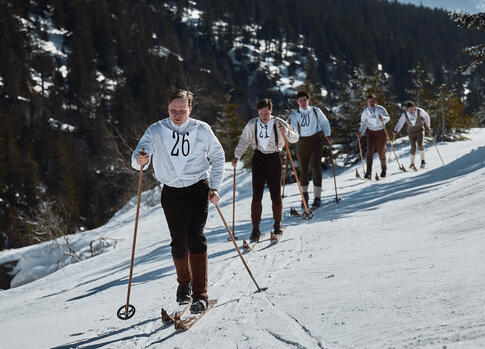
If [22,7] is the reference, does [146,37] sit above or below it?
below

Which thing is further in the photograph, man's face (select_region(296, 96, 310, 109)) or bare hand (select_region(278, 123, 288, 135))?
man's face (select_region(296, 96, 310, 109))

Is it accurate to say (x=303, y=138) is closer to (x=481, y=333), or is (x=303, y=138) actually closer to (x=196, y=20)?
(x=481, y=333)

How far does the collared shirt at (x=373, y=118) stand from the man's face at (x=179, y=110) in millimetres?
8477

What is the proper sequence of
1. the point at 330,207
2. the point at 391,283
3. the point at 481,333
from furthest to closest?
the point at 330,207 → the point at 391,283 → the point at 481,333

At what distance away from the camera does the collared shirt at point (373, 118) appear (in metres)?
11.0

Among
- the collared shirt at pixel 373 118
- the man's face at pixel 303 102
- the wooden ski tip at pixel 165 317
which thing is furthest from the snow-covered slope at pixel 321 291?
the collared shirt at pixel 373 118

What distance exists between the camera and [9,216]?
40.7 m

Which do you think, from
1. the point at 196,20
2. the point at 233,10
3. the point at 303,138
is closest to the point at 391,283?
the point at 303,138

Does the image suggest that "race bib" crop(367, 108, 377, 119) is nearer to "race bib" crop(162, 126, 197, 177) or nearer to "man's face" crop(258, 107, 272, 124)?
"man's face" crop(258, 107, 272, 124)

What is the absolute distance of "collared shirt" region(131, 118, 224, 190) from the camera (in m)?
A: 3.47

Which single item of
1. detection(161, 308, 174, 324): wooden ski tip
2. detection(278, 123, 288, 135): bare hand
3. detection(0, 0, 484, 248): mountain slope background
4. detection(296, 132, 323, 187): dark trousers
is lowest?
detection(161, 308, 174, 324): wooden ski tip

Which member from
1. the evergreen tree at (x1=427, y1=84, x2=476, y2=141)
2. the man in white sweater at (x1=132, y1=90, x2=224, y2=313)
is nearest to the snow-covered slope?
the man in white sweater at (x1=132, y1=90, x2=224, y2=313)

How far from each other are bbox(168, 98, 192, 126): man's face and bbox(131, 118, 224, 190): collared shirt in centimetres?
6

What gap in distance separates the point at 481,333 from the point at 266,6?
5888 inches
